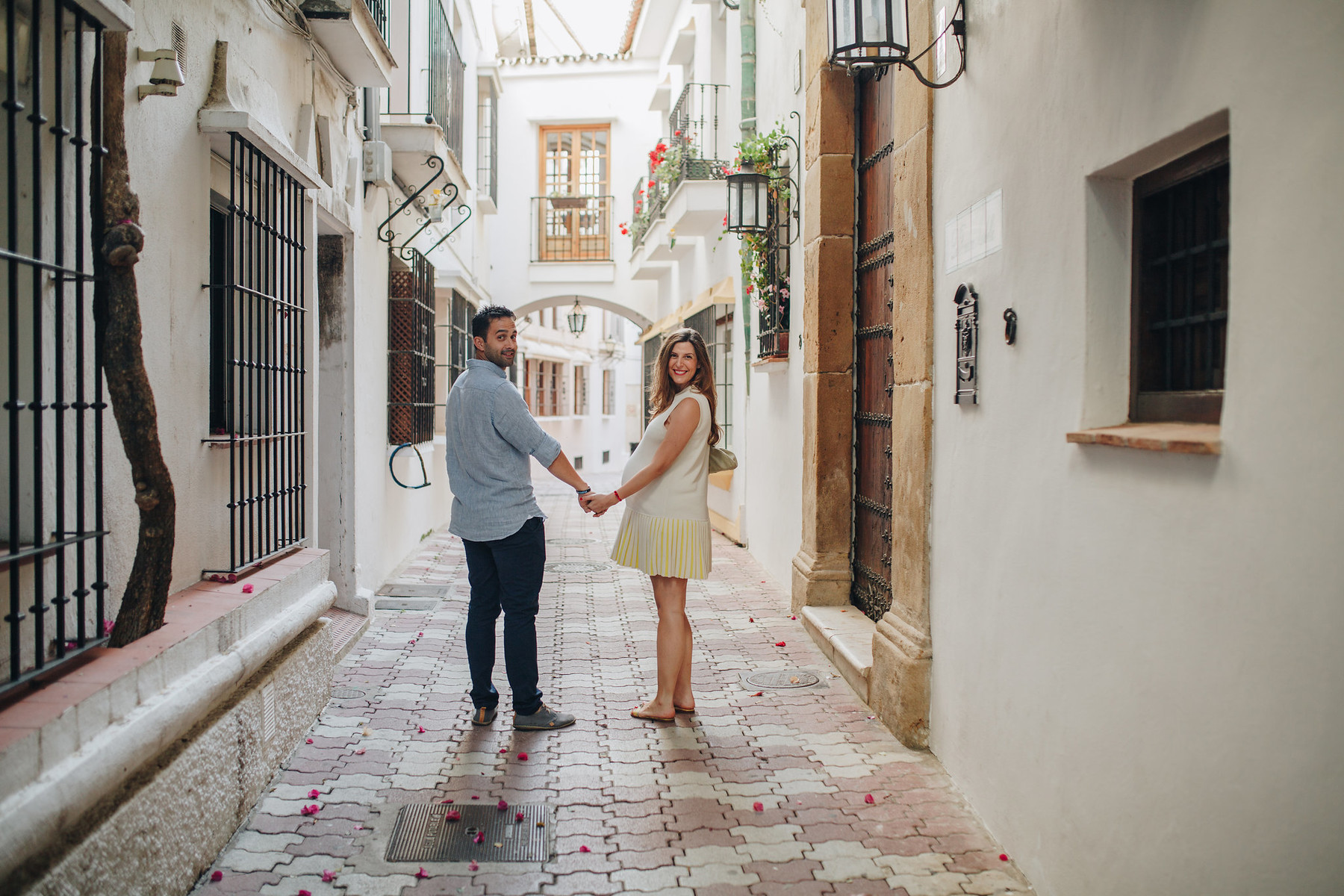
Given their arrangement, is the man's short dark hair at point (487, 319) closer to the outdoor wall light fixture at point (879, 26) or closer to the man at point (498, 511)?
the man at point (498, 511)

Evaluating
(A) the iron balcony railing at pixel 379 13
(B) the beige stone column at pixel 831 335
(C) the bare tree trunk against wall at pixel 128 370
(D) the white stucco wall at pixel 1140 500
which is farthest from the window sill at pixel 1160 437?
(A) the iron balcony railing at pixel 379 13

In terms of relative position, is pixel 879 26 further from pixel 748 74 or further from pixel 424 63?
pixel 424 63

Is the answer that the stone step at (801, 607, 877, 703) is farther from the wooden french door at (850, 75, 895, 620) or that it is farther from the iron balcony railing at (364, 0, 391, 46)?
the iron balcony railing at (364, 0, 391, 46)

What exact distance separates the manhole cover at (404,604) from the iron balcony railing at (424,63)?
141 inches

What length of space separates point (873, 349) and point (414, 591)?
3.91 m

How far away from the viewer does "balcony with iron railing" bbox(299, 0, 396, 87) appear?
5.16 meters

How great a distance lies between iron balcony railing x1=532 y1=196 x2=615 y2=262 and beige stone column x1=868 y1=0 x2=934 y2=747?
13.3 metres

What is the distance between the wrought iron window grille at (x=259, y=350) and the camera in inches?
161

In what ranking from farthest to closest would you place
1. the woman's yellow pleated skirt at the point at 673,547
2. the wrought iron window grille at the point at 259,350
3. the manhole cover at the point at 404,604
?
the manhole cover at the point at 404,604 → the woman's yellow pleated skirt at the point at 673,547 → the wrought iron window grille at the point at 259,350

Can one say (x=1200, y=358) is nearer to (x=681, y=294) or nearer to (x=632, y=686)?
(x=632, y=686)

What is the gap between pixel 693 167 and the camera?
10.6 m

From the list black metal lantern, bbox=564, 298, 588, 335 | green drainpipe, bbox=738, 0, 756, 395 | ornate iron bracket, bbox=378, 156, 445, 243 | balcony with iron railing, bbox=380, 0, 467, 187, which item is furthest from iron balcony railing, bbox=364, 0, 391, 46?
black metal lantern, bbox=564, 298, 588, 335

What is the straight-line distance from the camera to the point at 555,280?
56.8 feet

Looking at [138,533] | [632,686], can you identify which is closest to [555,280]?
[632,686]
